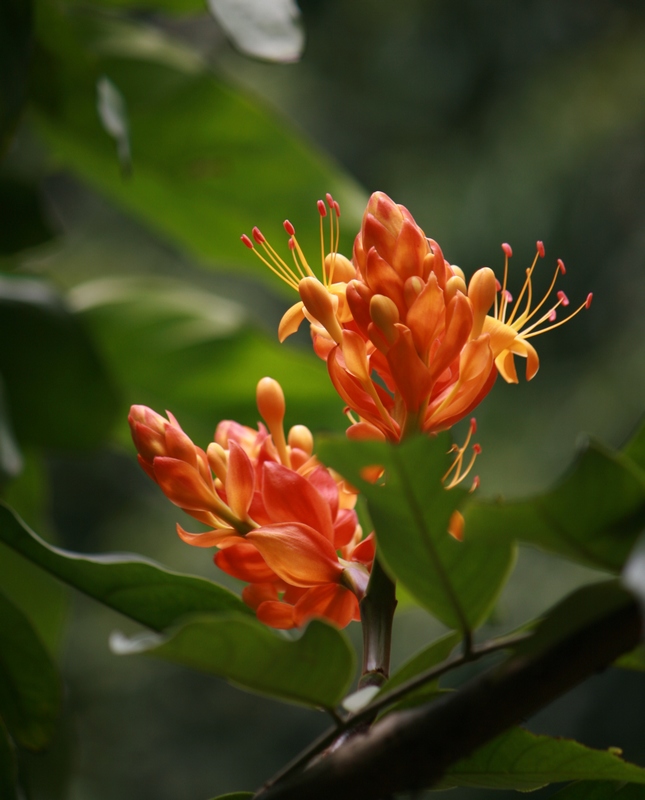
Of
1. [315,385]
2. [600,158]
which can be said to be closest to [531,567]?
[600,158]

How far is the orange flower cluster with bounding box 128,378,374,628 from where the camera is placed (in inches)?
15.1

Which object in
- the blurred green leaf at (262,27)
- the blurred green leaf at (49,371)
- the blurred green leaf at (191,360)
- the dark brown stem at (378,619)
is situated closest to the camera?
the dark brown stem at (378,619)

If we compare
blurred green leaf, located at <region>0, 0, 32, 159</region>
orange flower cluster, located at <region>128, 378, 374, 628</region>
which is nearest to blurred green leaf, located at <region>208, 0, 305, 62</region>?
blurred green leaf, located at <region>0, 0, 32, 159</region>

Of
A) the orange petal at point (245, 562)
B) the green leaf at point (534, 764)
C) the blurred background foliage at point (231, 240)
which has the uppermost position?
the green leaf at point (534, 764)

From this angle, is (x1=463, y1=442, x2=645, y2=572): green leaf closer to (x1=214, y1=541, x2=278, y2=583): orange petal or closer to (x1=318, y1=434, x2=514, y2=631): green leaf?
(x1=318, y1=434, x2=514, y2=631): green leaf

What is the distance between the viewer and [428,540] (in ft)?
0.94

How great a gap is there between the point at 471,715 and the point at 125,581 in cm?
18

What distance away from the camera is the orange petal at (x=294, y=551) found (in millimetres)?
377

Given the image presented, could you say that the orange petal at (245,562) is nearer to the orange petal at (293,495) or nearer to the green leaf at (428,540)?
the orange petal at (293,495)

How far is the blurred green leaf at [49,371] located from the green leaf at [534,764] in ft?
1.78

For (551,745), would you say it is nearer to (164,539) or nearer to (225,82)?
(225,82)

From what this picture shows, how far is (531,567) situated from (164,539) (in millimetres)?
1826

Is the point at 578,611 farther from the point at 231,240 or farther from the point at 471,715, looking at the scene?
the point at 231,240

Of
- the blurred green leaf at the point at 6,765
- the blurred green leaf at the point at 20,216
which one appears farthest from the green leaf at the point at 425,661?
the blurred green leaf at the point at 20,216
